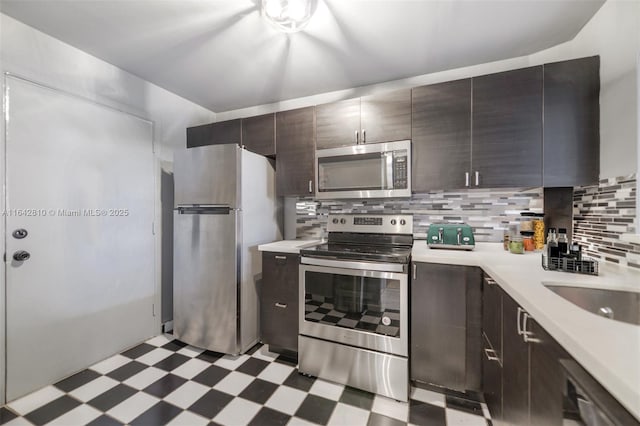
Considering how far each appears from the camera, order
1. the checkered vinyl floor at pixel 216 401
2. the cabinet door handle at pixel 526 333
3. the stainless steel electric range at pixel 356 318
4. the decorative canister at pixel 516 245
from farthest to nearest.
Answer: the decorative canister at pixel 516 245
the stainless steel electric range at pixel 356 318
the checkered vinyl floor at pixel 216 401
the cabinet door handle at pixel 526 333

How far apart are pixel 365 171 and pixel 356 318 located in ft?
3.62

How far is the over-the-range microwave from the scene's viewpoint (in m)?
1.98

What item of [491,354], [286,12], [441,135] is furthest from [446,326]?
[286,12]

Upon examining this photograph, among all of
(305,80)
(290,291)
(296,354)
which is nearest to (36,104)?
(305,80)

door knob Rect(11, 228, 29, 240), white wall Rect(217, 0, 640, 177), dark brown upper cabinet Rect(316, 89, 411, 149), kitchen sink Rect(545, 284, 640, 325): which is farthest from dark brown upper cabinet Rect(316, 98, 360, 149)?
door knob Rect(11, 228, 29, 240)

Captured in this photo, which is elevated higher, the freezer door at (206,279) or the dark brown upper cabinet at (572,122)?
the dark brown upper cabinet at (572,122)

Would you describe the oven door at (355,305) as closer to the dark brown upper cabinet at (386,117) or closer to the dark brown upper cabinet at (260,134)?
the dark brown upper cabinet at (386,117)

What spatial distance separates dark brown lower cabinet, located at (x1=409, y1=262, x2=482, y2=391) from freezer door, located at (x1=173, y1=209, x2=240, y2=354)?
4.51 ft

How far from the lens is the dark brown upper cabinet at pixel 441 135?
6.03ft

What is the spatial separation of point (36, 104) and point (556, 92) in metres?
3.37

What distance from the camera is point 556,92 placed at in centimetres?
163

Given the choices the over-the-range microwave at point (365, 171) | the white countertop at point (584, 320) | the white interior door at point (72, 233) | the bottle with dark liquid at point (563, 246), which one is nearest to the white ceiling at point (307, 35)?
the white interior door at point (72, 233)

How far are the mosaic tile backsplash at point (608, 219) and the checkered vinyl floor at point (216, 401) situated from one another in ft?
3.77

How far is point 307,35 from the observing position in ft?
5.76
